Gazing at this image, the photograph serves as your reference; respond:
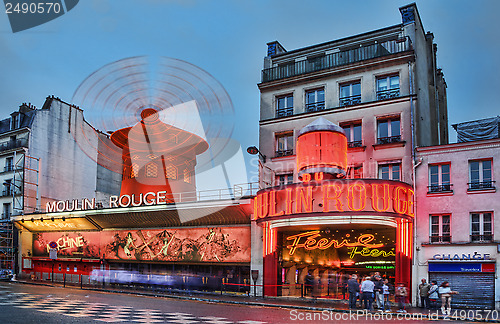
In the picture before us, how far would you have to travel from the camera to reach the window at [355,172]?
22.7 meters

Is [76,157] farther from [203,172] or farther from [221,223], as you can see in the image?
[221,223]

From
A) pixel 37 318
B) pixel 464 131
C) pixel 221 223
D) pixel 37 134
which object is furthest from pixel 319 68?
pixel 37 134

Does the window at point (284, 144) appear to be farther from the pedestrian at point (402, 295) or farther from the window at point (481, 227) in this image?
the window at point (481, 227)

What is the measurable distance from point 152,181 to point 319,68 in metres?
12.6

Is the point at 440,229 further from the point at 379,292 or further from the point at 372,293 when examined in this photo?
the point at 372,293

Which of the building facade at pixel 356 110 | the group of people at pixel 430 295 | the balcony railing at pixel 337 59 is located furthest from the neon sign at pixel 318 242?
the balcony railing at pixel 337 59

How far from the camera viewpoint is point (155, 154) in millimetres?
31656

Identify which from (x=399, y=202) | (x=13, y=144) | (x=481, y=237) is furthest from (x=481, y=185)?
(x=13, y=144)

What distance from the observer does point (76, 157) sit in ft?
131

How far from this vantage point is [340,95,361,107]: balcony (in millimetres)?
23456

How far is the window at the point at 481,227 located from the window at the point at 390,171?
334 centimetres

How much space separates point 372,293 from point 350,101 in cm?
925

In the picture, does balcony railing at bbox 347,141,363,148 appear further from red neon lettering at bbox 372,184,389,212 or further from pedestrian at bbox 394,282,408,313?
pedestrian at bbox 394,282,408,313

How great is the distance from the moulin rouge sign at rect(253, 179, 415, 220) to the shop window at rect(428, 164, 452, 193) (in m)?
0.91
